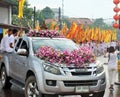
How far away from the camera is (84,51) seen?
9367 millimetres

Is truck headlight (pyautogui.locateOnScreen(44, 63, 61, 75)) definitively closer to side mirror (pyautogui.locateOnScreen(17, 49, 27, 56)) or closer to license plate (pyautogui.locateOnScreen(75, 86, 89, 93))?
license plate (pyautogui.locateOnScreen(75, 86, 89, 93))

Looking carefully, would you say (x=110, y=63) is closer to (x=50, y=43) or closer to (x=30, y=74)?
(x=50, y=43)

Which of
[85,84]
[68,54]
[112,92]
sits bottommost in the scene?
[112,92]

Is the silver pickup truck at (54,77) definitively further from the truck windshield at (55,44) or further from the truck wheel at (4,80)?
the truck wheel at (4,80)

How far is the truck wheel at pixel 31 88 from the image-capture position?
883cm

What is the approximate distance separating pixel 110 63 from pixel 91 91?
129 inches

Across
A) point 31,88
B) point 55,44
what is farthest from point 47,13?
point 31,88

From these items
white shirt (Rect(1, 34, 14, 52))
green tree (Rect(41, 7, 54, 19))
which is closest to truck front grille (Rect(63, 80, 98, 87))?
white shirt (Rect(1, 34, 14, 52))

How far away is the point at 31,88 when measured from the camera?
9000 mm

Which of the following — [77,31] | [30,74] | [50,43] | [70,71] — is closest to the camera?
[70,71]

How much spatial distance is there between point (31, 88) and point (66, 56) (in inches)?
45.0

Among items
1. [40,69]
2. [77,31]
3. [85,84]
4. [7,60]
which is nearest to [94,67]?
[85,84]

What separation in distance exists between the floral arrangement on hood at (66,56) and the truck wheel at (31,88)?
0.59 metres

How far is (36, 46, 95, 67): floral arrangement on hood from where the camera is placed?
8734mm
